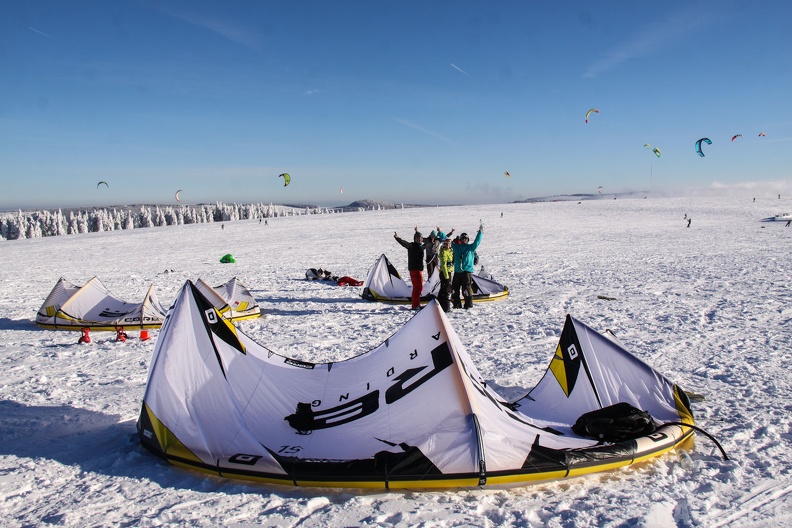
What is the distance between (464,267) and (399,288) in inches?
78.8

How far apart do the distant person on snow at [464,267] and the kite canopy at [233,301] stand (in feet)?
13.9

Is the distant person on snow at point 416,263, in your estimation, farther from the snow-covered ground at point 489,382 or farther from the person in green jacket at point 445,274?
the snow-covered ground at point 489,382

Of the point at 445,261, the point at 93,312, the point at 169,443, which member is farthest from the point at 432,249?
the point at 169,443

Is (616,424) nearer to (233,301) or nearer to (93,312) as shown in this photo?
(233,301)

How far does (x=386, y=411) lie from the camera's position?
4.38 metres

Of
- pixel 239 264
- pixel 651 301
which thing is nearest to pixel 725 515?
pixel 651 301

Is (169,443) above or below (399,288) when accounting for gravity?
below

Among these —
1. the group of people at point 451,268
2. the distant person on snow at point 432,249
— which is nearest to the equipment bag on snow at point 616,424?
the group of people at point 451,268

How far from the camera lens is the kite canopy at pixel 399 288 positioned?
39.3 ft

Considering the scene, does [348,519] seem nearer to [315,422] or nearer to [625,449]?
[315,422]

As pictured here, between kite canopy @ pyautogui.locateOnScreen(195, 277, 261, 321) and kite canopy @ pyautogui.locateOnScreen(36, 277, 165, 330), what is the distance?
39.3 inches

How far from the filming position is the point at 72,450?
467cm

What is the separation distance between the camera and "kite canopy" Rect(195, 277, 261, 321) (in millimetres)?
10141

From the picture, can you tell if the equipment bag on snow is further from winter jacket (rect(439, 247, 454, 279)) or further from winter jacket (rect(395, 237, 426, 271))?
winter jacket (rect(395, 237, 426, 271))
